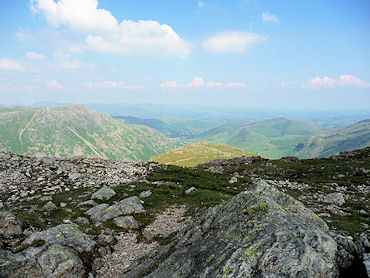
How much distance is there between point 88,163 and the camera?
114 ft

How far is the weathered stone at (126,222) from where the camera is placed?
16.5 metres

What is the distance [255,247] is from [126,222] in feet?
40.9

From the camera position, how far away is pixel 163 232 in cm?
1638

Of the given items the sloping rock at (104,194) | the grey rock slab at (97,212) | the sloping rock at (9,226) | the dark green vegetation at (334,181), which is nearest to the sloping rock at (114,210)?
the grey rock slab at (97,212)

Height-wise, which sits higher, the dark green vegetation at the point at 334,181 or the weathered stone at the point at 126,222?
the weathered stone at the point at 126,222

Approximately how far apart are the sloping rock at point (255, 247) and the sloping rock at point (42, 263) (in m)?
4.50

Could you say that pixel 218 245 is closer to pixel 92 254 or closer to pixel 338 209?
pixel 92 254

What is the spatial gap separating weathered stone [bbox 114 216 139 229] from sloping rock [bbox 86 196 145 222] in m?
1.37

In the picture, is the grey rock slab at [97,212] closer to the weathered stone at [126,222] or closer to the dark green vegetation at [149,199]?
the dark green vegetation at [149,199]

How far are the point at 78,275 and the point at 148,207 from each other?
1078 cm

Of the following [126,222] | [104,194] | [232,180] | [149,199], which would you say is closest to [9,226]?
Answer: [126,222]

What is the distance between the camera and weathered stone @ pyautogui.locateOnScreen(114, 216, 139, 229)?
54.1 feet

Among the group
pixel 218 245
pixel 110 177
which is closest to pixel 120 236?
pixel 218 245

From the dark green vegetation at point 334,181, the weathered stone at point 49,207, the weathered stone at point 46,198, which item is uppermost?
the weathered stone at point 49,207
